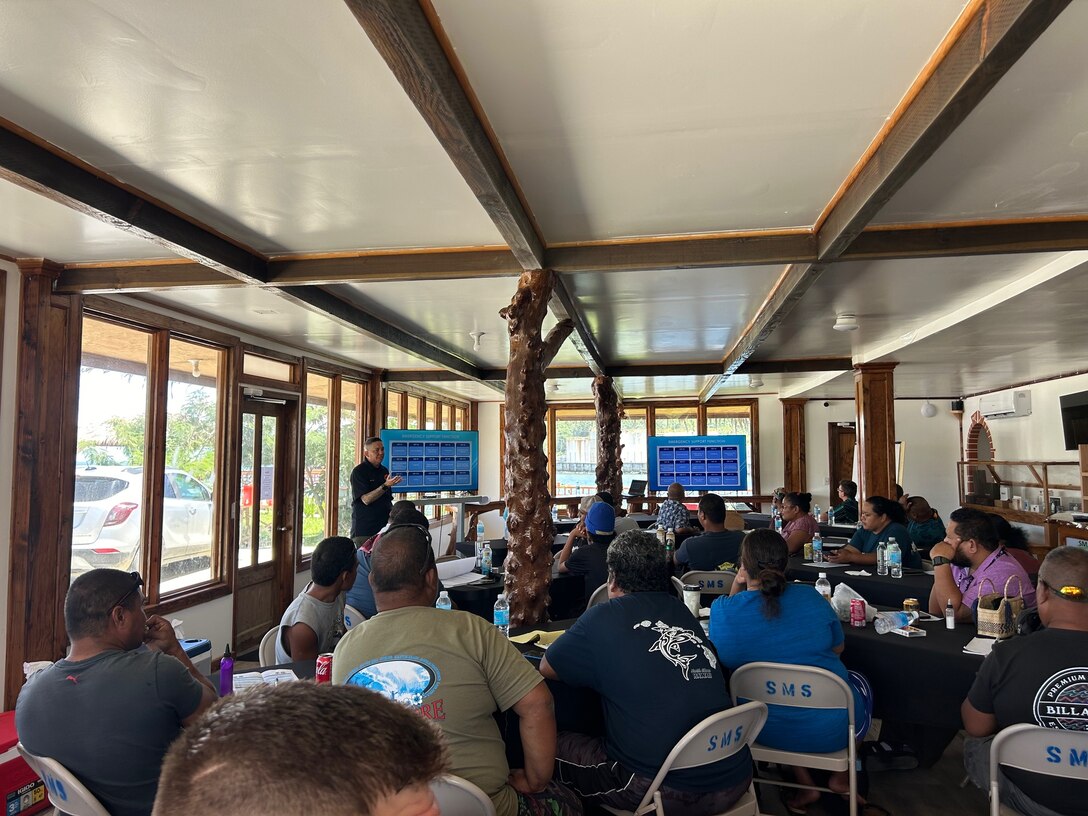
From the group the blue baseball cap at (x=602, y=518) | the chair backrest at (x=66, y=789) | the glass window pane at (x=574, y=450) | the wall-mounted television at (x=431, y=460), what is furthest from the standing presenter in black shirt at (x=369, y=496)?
the glass window pane at (x=574, y=450)

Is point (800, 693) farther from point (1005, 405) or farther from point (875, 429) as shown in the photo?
point (1005, 405)

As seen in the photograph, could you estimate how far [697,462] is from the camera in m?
9.77

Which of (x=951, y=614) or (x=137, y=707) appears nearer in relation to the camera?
(x=137, y=707)

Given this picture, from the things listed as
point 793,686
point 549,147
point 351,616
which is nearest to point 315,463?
point 351,616

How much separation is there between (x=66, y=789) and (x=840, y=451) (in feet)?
44.2

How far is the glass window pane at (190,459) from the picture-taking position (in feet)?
17.3

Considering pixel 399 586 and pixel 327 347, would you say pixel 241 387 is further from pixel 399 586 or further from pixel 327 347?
pixel 399 586

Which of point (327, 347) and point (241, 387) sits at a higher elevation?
point (327, 347)

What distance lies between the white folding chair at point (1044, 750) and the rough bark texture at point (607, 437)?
261 inches

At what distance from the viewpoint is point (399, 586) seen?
1980 millimetres

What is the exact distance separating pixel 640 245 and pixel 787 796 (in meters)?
2.78

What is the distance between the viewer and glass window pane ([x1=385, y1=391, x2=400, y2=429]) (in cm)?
972

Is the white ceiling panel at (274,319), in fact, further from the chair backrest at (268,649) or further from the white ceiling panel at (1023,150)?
the white ceiling panel at (1023,150)

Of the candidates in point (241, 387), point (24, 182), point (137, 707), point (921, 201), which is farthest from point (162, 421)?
point (921, 201)
